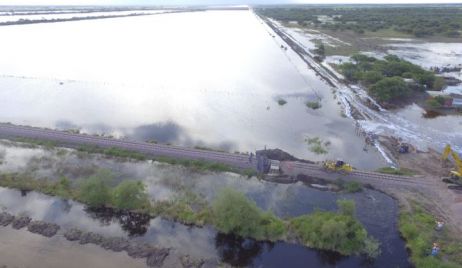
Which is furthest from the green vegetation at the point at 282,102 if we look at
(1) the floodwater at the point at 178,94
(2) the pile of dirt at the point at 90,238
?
(2) the pile of dirt at the point at 90,238

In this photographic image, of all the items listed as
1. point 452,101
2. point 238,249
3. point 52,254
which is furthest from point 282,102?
point 52,254

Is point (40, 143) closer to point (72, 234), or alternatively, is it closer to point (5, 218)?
point (5, 218)

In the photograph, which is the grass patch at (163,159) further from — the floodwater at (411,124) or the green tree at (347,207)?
the floodwater at (411,124)

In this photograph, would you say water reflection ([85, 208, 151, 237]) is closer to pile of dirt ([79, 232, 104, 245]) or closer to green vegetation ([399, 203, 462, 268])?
pile of dirt ([79, 232, 104, 245])

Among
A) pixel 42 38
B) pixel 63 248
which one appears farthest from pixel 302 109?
pixel 42 38

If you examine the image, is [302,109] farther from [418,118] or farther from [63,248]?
[63,248]
